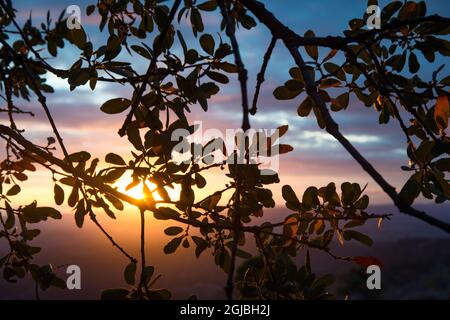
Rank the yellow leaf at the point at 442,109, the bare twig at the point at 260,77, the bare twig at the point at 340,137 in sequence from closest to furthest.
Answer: the bare twig at the point at 340,137 → the yellow leaf at the point at 442,109 → the bare twig at the point at 260,77

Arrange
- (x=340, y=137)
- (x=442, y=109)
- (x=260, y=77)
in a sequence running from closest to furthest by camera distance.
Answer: (x=340, y=137)
(x=442, y=109)
(x=260, y=77)

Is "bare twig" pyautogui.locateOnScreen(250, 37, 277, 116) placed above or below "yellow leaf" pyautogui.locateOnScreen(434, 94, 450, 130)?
above

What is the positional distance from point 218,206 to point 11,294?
31619 mm

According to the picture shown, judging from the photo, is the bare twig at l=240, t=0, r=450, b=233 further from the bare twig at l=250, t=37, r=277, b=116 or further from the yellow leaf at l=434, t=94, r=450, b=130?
the yellow leaf at l=434, t=94, r=450, b=130

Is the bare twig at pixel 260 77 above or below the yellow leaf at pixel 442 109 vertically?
above

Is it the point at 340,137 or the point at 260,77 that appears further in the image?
the point at 260,77

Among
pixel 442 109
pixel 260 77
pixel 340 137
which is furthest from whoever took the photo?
pixel 260 77

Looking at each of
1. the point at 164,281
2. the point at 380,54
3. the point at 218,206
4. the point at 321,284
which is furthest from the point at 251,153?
the point at 164,281

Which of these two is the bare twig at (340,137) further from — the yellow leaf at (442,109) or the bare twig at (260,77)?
the yellow leaf at (442,109)

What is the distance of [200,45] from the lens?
2111 millimetres

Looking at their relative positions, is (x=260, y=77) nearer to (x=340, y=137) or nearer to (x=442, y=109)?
(x=442, y=109)

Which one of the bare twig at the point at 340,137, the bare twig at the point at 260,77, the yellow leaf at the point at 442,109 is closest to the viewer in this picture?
the bare twig at the point at 340,137

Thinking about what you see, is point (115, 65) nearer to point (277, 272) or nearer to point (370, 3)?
point (277, 272)

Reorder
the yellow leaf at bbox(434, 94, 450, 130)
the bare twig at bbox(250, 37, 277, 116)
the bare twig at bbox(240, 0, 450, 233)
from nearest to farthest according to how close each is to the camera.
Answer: the bare twig at bbox(240, 0, 450, 233) → the yellow leaf at bbox(434, 94, 450, 130) → the bare twig at bbox(250, 37, 277, 116)
